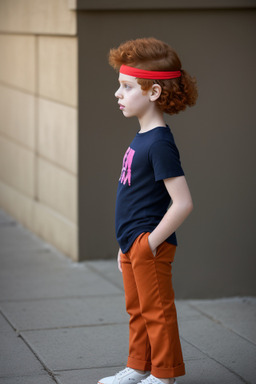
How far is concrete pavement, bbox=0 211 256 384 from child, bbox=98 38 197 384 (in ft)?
2.07

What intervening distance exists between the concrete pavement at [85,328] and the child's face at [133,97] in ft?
5.08

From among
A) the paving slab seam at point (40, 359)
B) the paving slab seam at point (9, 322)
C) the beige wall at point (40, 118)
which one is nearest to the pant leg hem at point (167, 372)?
the paving slab seam at point (40, 359)

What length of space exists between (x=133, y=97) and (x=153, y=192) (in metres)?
0.47

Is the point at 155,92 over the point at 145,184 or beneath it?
over

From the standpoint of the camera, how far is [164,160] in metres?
3.40

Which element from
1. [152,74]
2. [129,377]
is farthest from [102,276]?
[152,74]

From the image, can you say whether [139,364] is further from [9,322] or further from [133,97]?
[9,322]

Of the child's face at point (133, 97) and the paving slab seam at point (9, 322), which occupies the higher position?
the child's face at point (133, 97)

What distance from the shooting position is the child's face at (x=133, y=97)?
11.6 ft

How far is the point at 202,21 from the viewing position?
5844 mm

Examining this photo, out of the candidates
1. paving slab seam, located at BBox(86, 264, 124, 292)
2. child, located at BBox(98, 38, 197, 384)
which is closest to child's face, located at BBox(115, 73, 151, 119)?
child, located at BBox(98, 38, 197, 384)

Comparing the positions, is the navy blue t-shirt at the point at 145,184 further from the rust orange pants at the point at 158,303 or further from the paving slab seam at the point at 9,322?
the paving slab seam at the point at 9,322

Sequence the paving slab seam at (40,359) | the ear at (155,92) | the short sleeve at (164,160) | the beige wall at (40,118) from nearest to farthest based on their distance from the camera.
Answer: the short sleeve at (164,160) < the ear at (155,92) < the paving slab seam at (40,359) < the beige wall at (40,118)

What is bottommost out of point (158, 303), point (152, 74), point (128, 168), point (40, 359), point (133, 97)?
point (40, 359)
